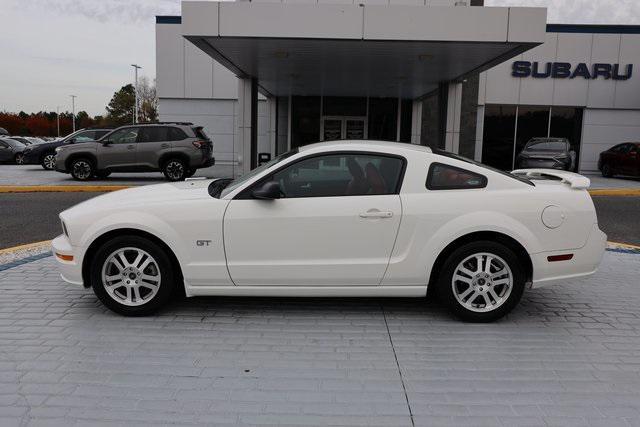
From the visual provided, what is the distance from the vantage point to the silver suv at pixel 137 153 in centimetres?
1683

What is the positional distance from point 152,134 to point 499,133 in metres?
15.6

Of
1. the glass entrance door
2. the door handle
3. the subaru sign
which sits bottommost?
the door handle

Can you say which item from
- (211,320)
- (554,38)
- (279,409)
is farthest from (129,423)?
(554,38)

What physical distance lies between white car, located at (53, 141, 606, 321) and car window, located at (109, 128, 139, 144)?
1295 cm

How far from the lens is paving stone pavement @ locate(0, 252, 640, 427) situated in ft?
10.6

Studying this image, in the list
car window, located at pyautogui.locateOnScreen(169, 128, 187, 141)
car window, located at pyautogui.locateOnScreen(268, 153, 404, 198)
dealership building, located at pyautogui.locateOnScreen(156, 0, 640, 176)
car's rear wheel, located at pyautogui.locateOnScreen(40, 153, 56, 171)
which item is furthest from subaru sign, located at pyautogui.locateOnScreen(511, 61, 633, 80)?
car window, located at pyautogui.locateOnScreen(268, 153, 404, 198)

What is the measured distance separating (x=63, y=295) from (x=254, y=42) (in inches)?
294

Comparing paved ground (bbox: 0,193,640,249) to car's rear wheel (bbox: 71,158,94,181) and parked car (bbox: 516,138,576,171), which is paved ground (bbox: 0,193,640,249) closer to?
car's rear wheel (bbox: 71,158,94,181)

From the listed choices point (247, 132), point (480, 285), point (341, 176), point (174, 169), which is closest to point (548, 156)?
A: point (247, 132)

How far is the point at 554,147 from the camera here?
20.5 metres

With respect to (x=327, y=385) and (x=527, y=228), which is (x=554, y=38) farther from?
(x=327, y=385)

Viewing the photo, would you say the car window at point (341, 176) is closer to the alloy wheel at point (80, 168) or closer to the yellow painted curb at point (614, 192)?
the yellow painted curb at point (614, 192)

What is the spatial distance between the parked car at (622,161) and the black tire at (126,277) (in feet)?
66.9

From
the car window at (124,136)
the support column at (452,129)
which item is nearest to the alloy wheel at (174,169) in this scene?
the car window at (124,136)
